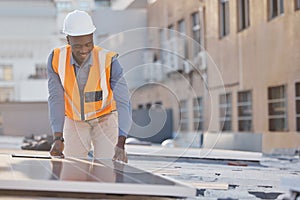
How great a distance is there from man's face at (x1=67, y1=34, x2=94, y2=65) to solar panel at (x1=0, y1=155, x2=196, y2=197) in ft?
3.17

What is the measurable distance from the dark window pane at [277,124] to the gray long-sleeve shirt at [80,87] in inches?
267

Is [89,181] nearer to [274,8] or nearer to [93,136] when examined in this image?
[93,136]

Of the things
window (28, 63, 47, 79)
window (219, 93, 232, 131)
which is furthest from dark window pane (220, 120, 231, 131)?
window (28, 63, 47, 79)

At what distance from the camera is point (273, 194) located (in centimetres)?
476

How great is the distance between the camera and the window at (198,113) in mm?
15031

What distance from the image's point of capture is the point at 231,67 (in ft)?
43.5

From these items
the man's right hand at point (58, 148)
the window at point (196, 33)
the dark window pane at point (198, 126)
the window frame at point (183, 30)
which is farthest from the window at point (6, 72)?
the man's right hand at point (58, 148)

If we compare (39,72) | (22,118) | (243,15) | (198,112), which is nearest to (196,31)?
(198,112)

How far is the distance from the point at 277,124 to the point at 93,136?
6.99 m

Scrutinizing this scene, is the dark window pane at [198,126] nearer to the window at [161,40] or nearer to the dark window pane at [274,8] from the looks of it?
the window at [161,40]

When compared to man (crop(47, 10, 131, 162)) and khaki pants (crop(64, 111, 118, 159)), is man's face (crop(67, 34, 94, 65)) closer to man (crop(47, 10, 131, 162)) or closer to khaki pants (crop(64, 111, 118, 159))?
man (crop(47, 10, 131, 162))

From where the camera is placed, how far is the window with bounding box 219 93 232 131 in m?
13.7

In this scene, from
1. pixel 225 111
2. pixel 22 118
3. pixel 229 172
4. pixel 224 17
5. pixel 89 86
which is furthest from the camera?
pixel 22 118

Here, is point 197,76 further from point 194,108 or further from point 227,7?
point 227,7
